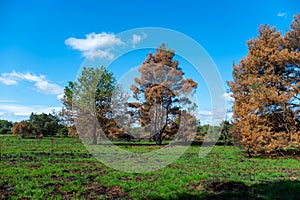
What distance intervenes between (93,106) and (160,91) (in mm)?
8531

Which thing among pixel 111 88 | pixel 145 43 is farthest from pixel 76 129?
pixel 145 43

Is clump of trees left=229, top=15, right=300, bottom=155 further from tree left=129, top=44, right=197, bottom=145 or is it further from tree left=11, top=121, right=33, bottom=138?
tree left=11, top=121, right=33, bottom=138

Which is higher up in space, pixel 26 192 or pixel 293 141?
pixel 293 141

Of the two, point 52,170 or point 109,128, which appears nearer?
point 52,170

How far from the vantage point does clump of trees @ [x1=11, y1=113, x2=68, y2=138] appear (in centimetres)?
4647

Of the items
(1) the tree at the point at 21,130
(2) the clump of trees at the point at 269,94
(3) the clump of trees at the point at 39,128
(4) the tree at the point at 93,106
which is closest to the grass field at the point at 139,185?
(2) the clump of trees at the point at 269,94

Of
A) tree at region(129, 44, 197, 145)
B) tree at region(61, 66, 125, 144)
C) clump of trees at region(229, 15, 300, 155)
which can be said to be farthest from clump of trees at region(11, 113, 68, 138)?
clump of trees at region(229, 15, 300, 155)

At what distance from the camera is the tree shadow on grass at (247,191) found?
695 centimetres

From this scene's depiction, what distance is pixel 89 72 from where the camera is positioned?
29.7 metres

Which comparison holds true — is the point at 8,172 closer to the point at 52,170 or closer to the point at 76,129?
the point at 52,170

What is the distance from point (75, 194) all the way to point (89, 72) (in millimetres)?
24136

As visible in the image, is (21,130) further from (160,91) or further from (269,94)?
(269,94)

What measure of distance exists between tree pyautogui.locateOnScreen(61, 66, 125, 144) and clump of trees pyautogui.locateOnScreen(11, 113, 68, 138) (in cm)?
1428

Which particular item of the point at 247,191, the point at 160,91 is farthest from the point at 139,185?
the point at 160,91
